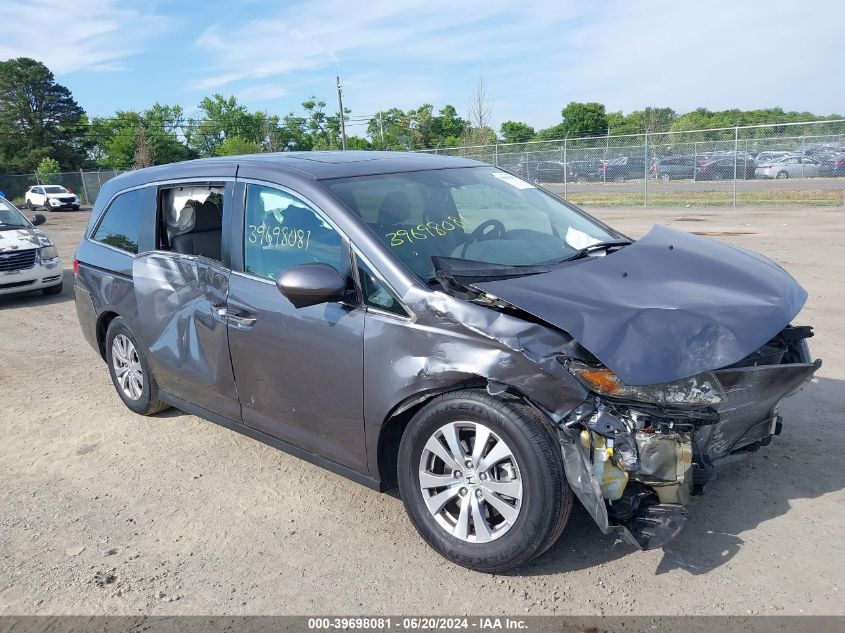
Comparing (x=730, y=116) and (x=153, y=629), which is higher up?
(x=730, y=116)

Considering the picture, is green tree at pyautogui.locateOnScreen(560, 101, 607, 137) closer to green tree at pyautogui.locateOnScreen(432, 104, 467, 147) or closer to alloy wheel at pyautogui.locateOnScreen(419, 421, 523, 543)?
green tree at pyautogui.locateOnScreen(432, 104, 467, 147)

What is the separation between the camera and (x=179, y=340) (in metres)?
4.27

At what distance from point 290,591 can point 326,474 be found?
1111 mm

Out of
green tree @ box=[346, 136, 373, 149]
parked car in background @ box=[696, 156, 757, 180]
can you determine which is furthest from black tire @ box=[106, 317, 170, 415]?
green tree @ box=[346, 136, 373, 149]

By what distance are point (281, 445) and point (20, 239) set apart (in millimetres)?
8145

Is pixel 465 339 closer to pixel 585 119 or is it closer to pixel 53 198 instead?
pixel 53 198

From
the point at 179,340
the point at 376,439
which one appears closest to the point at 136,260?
the point at 179,340

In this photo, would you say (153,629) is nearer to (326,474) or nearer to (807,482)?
(326,474)

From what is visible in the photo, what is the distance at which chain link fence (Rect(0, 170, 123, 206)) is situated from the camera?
42125 millimetres

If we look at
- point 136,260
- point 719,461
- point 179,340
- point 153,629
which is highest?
point 136,260

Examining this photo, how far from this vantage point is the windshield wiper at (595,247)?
3.75 meters

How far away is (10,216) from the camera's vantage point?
1058cm

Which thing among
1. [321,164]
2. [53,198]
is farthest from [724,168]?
[53,198]

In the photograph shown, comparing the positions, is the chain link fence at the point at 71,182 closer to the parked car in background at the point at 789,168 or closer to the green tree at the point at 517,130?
the parked car in background at the point at 789,168
